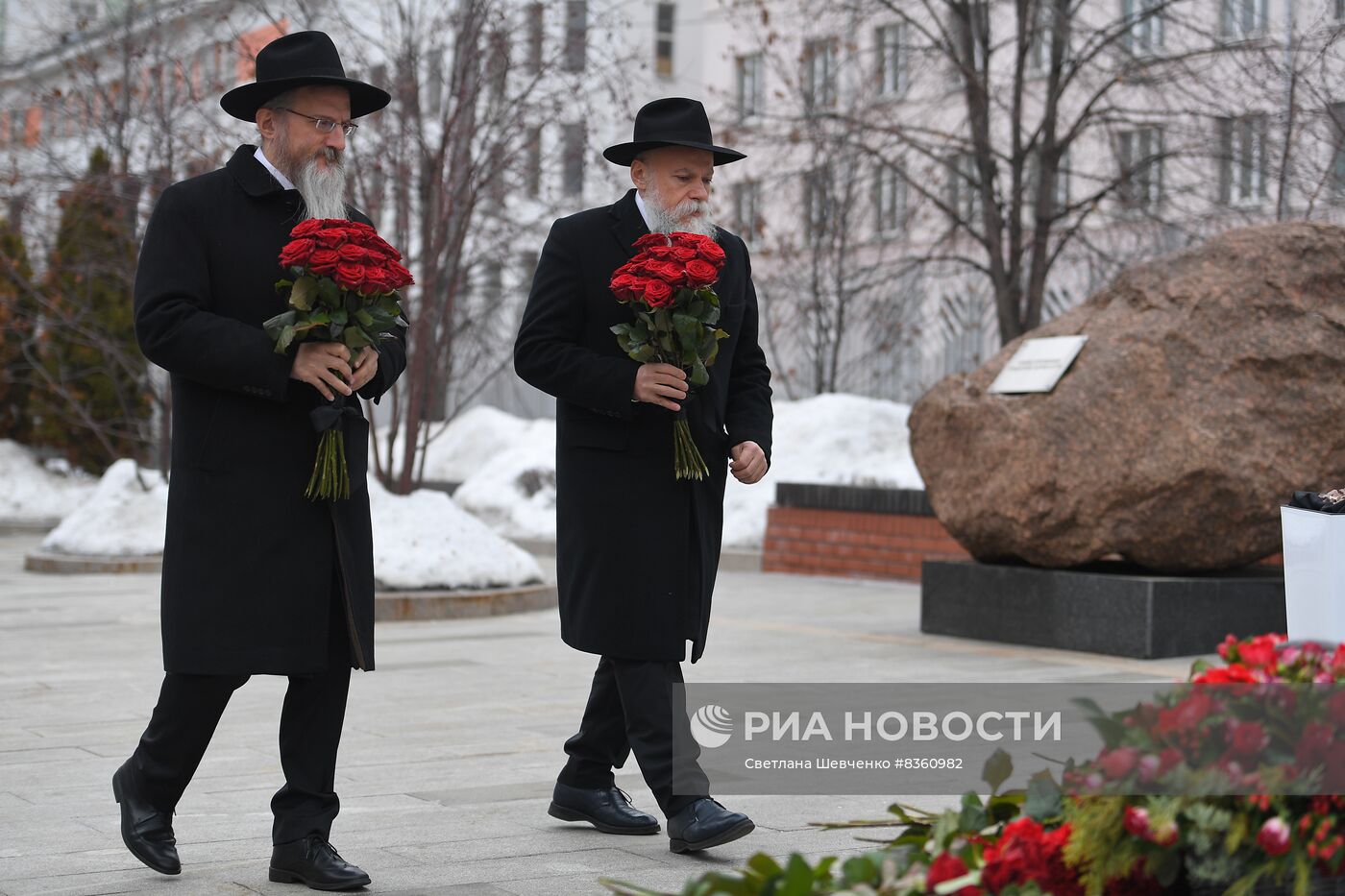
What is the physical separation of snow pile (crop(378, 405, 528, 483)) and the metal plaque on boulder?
1272 cm

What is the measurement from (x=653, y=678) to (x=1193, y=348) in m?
5.17

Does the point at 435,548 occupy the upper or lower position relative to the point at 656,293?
lower

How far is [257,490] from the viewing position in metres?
4.41

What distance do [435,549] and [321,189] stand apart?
7.15 m

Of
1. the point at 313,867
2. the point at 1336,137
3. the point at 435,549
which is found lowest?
the point at 313,867

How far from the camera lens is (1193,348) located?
9.02 m

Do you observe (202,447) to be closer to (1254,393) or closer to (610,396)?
(610,396)

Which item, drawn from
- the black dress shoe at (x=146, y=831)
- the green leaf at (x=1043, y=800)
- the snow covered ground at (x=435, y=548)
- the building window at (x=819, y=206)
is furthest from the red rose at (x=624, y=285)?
the building window at (x=819, y=206)

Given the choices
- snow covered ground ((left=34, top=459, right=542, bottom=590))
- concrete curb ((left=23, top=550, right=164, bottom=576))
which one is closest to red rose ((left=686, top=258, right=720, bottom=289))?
snow covered ground ((left=34, top=459, right=542, bottom=590))

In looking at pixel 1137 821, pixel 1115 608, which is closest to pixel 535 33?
pixel 1115 608

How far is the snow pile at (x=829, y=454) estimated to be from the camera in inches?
632

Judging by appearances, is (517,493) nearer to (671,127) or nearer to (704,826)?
(671,127)

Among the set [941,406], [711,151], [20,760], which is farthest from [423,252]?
[711,151]

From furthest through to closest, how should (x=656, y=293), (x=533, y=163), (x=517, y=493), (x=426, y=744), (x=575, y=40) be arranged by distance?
(x=517, y=493)
(x=533, y=163)
(x=575, y=40)
(x=426, y=744)
(x=656, y=293)
